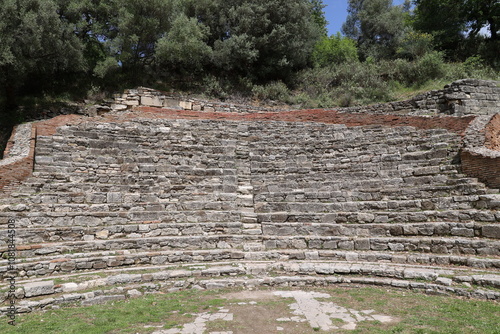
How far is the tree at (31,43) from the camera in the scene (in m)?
14.4

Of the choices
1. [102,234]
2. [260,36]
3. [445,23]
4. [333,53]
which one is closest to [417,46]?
[445,23]

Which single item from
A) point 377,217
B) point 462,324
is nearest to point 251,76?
point 377,217

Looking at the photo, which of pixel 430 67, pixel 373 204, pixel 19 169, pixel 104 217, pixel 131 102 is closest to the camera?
pixel 104 217

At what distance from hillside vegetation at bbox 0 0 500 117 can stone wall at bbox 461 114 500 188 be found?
8.39 meters

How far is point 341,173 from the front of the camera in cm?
1128

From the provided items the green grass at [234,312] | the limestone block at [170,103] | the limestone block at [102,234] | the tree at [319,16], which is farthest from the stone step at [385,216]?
the tree at [319,16]

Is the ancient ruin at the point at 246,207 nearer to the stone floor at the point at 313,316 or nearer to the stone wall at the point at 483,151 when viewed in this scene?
the stone wall at the point at 483,151

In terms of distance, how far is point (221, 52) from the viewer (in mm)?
21922

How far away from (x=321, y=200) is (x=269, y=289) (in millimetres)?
3874

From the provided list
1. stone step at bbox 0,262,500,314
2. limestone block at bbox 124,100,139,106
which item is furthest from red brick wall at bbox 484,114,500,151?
limestone block at bbox 124,100,139,106

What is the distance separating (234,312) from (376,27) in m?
29.9

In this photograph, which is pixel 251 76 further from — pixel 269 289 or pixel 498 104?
pixel 269 289

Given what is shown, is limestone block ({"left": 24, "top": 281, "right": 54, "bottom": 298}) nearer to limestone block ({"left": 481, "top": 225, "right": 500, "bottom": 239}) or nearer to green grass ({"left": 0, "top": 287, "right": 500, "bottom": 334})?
green grass ({"left": 0, "top": 287, "right": 500, "bottom": 334})

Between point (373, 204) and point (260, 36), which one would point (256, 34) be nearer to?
point (260, 36)
